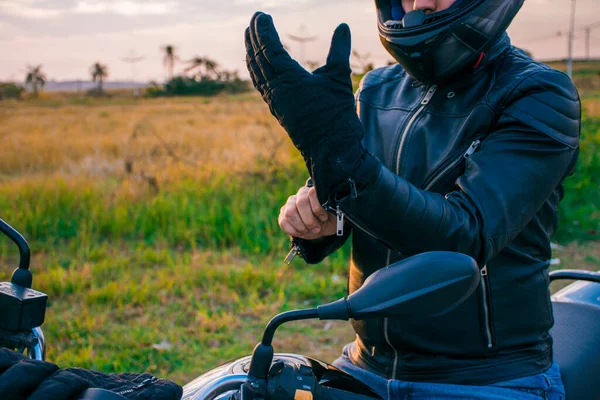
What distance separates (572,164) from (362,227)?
1.86 feet

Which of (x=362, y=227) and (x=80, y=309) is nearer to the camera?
(x=362, y=227)

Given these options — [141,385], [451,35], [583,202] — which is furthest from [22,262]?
[583,202]

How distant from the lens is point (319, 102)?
116cm

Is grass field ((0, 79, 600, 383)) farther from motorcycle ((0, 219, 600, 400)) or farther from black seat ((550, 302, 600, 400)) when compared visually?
motorcycle ((0, 219, 600, 400))

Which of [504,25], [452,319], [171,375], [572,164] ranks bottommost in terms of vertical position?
[171,375]

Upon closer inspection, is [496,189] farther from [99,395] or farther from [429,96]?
[99,395]

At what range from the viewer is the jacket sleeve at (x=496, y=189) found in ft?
4.02

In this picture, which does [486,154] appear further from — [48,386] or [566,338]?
[48,386]

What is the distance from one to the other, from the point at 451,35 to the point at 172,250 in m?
4.03

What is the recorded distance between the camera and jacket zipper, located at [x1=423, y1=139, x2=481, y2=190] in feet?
4.73

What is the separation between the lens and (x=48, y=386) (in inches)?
33.1

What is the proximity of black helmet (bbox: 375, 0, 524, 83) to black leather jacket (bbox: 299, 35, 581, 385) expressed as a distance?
54mm

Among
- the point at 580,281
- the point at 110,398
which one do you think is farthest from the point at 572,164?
the point at 110,398

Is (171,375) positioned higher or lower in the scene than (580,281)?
lower
